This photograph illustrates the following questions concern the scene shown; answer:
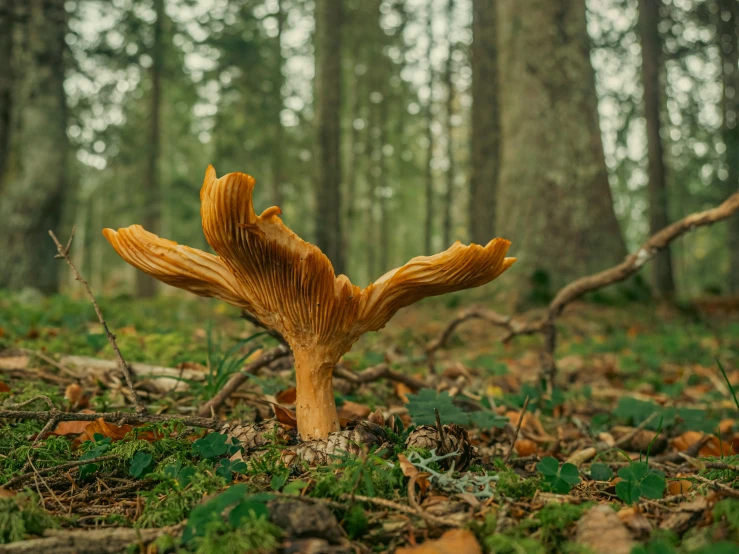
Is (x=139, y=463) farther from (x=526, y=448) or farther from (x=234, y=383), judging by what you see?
(x=526, y=448)

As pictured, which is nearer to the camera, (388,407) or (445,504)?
(445,504)

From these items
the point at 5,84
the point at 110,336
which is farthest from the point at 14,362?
the point at 5,84

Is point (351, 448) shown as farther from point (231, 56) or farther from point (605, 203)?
point (231, 56)

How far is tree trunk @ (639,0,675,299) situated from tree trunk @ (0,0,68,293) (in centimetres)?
1185

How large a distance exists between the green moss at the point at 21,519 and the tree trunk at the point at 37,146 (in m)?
7.53

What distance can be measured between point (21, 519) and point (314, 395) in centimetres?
91

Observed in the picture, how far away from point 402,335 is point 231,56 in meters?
12.2

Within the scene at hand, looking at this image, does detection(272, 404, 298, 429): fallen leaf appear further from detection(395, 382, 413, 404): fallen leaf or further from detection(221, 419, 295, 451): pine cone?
detection(395, 382, 413, 404): fallen leaf

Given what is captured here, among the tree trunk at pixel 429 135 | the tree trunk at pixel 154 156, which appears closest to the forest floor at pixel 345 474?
the tree trunk at pixel 154 156

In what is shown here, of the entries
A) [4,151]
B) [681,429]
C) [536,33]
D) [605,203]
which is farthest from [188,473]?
[4,151]

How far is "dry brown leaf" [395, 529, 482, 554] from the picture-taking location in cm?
129

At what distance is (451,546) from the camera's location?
1.31m

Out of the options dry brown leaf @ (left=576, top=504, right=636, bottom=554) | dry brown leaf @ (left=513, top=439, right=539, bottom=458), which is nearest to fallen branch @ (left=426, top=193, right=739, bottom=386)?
dry brown leaf @ (left=513, top=439, right=539, bottom=458)

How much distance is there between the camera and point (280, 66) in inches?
647
